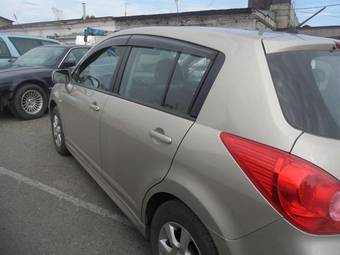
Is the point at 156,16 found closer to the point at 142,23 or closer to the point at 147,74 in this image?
the point at 142,23

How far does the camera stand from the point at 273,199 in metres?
1.77

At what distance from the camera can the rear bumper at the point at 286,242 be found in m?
1.72

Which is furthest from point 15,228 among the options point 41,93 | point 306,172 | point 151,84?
point 41,93

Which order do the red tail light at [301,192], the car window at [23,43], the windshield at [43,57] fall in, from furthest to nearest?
the car window at [23,43] → the windshield at [43,57] → the red tail light at [301,192]

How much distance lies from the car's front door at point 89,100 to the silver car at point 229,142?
350 millimetres

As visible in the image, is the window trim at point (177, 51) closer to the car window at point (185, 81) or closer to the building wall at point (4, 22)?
the car window at point (185, 81)

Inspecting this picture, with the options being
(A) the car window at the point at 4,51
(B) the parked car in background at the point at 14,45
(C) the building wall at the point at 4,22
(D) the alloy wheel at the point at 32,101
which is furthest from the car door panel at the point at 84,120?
(C) the building wall at the point at 4,22

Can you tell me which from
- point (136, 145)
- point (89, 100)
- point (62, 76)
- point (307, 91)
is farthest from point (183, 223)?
point (62, 76)

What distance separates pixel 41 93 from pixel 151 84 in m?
5.43

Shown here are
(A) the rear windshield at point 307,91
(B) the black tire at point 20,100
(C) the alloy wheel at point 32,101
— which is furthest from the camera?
(C) the alloy wheel at point 32,101

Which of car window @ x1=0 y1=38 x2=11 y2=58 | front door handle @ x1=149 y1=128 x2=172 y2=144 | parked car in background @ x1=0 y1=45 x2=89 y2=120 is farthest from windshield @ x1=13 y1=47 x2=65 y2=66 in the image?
front door handle @ x1=149 y1=128 x2=172 y2=144

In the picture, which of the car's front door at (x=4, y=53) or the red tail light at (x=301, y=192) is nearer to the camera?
the red tail light at (x=301, y=192)

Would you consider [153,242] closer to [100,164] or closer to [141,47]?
[100,164]

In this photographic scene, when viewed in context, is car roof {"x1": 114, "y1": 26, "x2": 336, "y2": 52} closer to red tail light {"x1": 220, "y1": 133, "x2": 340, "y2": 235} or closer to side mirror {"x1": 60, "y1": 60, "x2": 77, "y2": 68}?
red tail light {"x1": 220, "y1": 133, "x2": 340, "y2": 235}
